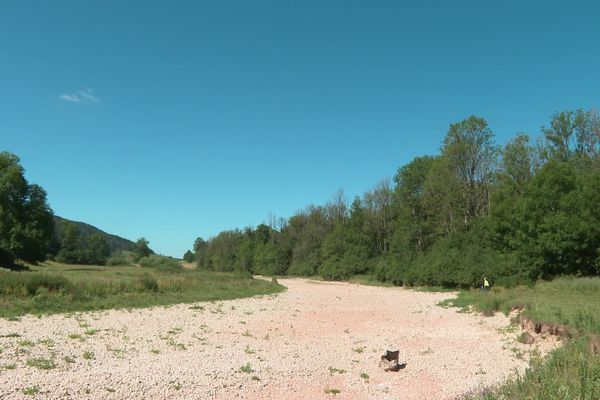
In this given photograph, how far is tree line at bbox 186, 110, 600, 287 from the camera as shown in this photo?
33.1 m

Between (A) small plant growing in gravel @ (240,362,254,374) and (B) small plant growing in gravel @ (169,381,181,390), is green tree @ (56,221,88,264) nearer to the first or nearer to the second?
(A) small plant growing in gravel @ (240,362,254,374)

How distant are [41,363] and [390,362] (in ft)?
26.3

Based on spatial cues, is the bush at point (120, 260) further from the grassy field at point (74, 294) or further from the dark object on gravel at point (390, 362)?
the dark object on gravel at point (390, 362)

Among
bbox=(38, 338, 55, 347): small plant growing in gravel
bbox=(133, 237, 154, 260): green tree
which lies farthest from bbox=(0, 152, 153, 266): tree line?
bbox=(133, 237, 154, 260): green tree

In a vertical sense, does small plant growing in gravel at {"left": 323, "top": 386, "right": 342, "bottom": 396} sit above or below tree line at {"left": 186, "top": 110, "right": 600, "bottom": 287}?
below

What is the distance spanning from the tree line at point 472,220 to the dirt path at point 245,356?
17.2 m

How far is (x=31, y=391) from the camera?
809 cm

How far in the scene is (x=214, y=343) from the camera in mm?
13898

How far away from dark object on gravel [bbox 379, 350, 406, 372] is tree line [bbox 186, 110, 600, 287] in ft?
83.9

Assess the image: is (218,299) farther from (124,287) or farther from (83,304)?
(83,304)

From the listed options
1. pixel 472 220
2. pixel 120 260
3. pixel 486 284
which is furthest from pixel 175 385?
pixel 120 260

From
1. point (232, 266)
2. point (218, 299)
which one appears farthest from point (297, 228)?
point (218, 299)

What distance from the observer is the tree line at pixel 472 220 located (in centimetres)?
3309

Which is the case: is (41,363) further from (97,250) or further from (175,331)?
(97,250)
